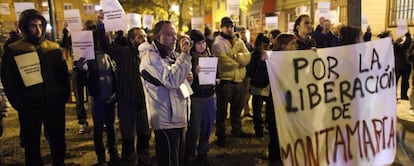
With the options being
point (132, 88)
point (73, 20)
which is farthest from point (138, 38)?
point (73, 20)

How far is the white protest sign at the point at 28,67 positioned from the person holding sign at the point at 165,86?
1370 mm

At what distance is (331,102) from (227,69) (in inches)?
97.5

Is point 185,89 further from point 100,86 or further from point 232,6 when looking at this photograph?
point 232,6

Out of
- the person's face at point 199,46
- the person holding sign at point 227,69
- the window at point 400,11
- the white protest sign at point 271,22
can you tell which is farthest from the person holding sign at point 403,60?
the person's face at point 199,46

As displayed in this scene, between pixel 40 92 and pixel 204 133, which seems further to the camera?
pixel 204 133

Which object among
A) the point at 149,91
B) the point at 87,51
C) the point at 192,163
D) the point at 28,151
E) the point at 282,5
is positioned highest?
the point at 282,5

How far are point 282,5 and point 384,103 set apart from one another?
17731 millimetres

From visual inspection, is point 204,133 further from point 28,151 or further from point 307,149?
point 28,151

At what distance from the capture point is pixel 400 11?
12.1 metres

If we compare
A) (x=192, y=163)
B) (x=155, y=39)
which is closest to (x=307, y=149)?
(x=155, y=39)

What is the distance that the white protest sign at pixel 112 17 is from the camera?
15.1 ft

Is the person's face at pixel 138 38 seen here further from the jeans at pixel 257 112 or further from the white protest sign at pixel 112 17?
the jeans at pixel 257 112

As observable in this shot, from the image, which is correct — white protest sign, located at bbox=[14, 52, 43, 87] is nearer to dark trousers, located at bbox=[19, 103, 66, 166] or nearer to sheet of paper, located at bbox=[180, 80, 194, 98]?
dark trousers, located at bbox=[19, 103, 66, 166]

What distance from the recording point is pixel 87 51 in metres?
4.49
